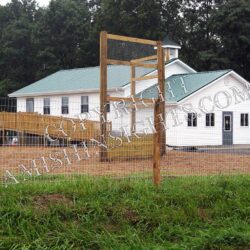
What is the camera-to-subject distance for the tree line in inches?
1966

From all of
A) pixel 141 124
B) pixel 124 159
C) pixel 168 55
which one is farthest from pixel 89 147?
pixel 168 55

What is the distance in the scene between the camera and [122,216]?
7.78m

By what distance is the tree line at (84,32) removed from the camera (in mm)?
49938

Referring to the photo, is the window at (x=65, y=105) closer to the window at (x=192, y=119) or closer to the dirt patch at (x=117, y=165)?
the window at (x=192, y=119)

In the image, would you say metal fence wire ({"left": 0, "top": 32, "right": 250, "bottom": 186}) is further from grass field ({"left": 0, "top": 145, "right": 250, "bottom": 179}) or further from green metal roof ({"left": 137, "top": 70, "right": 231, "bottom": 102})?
green metal roof ({"left": 137, "top": 70, "right": 231, "bottom": 102})

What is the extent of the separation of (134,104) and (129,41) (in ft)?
6.72

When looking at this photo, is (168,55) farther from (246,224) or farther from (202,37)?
(246,224)

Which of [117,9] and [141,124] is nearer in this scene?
[141,124]

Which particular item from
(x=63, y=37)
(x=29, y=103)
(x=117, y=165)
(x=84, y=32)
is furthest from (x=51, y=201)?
(x=84, y=32)

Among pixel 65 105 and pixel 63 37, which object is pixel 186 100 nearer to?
pixel 65 105

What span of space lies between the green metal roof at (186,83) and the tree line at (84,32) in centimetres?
1405

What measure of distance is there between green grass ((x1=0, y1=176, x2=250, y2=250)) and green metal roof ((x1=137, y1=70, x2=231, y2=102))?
19.8 metres

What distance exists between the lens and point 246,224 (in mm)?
8008

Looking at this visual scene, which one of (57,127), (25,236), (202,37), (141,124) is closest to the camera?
(25,236)
